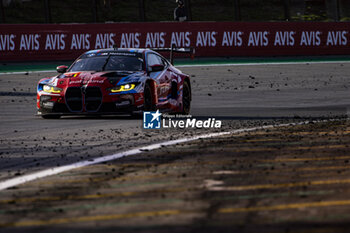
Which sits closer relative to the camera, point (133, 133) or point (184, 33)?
point (133, 133)

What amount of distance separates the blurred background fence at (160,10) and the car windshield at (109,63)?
2271 centimetres

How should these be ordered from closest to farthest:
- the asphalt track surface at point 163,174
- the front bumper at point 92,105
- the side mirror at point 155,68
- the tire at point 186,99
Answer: the asphalt track surface at point 163,174
the front bumper at point 92,105
the side mirror at point 155,68
the tire at point 186,99

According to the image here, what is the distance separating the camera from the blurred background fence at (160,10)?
39.6 metres

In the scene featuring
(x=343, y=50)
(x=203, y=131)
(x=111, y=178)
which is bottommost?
(x=343, y=50)

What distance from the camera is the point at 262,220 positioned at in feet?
19.3

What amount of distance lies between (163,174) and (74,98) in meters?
6.95

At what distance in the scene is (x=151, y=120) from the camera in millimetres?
14156

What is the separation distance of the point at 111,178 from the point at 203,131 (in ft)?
16.0

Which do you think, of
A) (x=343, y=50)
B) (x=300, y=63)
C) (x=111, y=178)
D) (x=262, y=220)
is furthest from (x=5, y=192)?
(x=343, y=50)

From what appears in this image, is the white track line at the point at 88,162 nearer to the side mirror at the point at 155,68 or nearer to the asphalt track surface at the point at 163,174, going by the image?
the asphalt track surface at the point at 163,174

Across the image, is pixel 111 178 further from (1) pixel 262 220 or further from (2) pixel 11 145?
(2) pixel 11 145

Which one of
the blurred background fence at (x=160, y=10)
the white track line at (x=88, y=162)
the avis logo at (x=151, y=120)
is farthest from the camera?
the blurred background fence at (x=160, y=10)

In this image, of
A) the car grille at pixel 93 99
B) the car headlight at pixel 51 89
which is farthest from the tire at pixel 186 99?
the car headlight at pixel 51 89

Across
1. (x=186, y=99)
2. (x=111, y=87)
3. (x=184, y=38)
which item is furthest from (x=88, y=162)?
(x=184, y=38)
